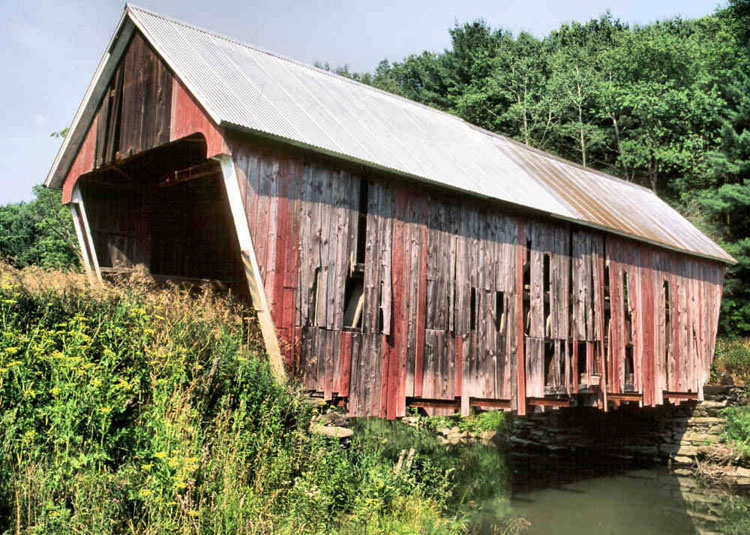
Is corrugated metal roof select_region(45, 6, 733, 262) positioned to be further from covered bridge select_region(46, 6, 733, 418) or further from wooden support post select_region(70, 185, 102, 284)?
wooden support post select_region(70, 185, 102, 284)

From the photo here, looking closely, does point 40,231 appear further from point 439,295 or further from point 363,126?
point 439,295

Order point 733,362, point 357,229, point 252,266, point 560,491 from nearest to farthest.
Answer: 1. point 252,266
2. point 357,229
3. point 560,491
4. point 733,362

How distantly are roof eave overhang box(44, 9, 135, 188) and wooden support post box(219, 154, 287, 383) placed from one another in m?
3.23

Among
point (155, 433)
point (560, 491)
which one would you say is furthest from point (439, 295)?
point (560, 491)

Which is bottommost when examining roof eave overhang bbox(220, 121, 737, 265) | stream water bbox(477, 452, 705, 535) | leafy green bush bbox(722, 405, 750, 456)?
stream water bbox(477, 452, 705, 535)

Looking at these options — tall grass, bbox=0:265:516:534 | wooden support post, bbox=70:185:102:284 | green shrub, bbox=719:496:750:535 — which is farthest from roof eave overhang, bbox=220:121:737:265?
green shrub, bbox=719:496:750:535

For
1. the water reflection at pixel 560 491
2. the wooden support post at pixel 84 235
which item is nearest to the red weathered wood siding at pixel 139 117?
the wooden support post at pixel 84 235

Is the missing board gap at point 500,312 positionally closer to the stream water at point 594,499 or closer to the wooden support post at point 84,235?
the stream water at point 594,499

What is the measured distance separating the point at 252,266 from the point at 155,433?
8.56ft

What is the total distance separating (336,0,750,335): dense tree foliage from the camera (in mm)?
28547

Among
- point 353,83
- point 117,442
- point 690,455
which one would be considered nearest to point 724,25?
point 690,455

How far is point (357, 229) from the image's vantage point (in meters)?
9.01

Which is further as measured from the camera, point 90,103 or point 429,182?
point 90,103

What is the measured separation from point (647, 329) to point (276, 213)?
973 cm
